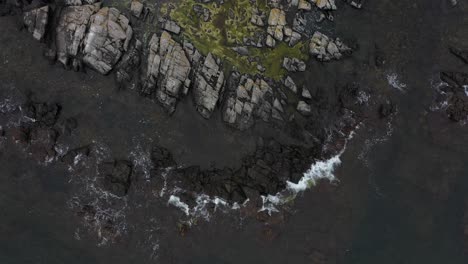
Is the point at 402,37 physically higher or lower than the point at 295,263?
higher

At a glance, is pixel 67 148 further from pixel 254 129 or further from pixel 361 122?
pixel 361 122

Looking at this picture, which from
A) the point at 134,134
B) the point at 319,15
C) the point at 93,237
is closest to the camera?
the point at 93,237

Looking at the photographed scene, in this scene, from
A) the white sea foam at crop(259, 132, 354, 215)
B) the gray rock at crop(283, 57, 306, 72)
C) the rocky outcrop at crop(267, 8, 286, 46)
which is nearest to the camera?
the white sea foam at crop(259, 132, 354, 215)

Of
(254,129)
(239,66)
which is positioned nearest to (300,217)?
(254,129)

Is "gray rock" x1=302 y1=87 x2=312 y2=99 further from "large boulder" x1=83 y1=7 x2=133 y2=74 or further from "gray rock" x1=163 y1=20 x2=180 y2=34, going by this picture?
"large boulder" x1=83 y1=7 x2=133 y2=74

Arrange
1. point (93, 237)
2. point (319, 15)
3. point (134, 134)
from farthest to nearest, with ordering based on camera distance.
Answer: point (319, 15), point (134, 134), point (93, 237)

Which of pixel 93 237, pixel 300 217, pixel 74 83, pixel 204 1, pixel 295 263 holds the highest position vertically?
pixel 204 1

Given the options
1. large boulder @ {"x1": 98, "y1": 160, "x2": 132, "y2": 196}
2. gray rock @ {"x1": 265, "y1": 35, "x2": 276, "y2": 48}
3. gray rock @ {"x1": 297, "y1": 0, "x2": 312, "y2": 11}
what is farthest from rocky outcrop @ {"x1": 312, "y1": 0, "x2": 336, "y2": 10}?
large boulder @ {"x1": 98, "y1": 160, "x2": 132, "y2": 196}

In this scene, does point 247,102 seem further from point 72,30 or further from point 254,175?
point 72,30
